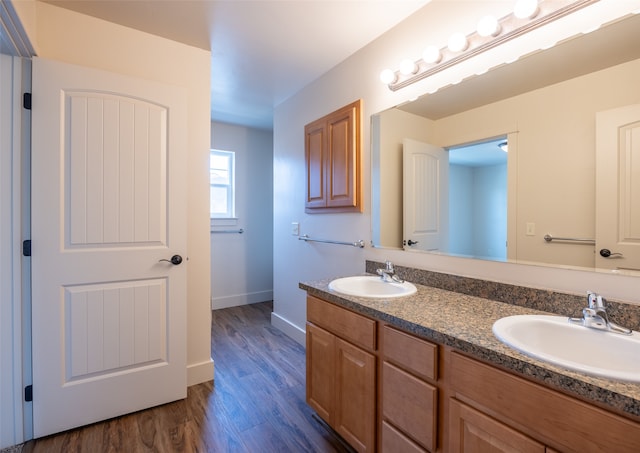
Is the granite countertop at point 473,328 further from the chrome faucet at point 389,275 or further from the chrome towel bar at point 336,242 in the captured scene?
the chrome towel bar at point 336,242

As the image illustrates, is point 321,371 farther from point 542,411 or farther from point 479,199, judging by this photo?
point 479,199

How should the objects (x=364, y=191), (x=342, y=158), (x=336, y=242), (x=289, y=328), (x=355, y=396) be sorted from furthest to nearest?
(x=289, y=328) → (x=336, y=242) → (x=342, y=158) → (x=364, y=191) → (x=355, y=396)

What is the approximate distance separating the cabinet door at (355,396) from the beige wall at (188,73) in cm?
114

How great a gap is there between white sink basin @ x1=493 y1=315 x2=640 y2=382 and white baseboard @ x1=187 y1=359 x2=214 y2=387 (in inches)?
75.8

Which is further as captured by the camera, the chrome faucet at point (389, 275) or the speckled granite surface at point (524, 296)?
the chrome faucet at point (389, 275)

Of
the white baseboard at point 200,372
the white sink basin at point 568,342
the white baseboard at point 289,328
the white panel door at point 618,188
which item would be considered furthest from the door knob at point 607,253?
the white baseboard at point 200,372

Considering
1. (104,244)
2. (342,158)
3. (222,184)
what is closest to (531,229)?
(342,158)

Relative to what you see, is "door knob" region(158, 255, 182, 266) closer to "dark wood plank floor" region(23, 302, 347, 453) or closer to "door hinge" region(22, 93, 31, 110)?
"dark wood plank floor" region(23, 302, 347, 453)

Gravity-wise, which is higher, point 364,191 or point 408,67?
point 408,67

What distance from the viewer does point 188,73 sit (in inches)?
82.6

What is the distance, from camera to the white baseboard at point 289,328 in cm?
279

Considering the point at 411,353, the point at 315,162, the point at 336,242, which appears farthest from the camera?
the point at 315,162

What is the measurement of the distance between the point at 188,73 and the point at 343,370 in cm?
211

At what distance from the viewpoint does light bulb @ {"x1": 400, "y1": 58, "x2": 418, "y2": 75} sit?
166 centimetres
